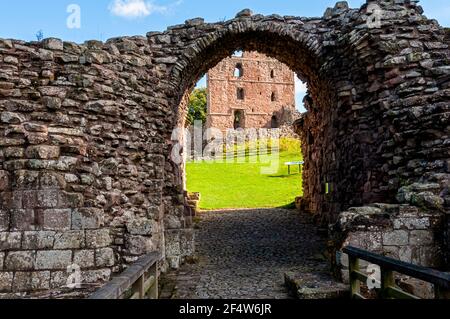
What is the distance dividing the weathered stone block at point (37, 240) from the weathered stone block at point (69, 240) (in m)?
0.09

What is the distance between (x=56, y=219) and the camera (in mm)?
5348

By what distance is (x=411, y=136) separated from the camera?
7184 millimetres

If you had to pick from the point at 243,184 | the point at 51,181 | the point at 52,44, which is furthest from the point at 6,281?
the point at 243,184

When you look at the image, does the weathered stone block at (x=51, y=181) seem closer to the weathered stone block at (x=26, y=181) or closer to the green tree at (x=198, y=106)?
the weathered stone block at (x=26, y=181)

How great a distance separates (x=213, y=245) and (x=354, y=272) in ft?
18.9

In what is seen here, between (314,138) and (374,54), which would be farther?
(314,138)

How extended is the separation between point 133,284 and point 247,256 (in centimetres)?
534

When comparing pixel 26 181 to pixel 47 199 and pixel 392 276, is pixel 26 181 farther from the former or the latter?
pixel 392 276

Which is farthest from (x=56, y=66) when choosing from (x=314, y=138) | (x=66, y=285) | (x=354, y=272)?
(x=314, y=138)

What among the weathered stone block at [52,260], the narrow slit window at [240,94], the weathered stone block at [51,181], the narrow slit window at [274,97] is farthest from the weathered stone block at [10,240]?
the narrow slit window at [274,97]
